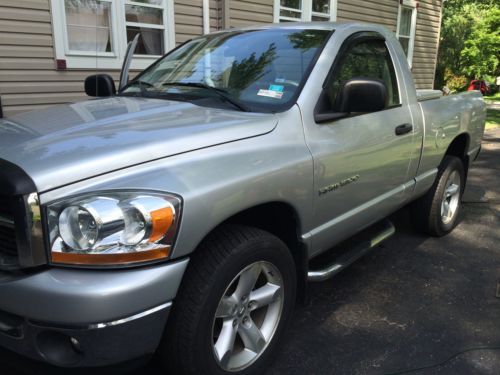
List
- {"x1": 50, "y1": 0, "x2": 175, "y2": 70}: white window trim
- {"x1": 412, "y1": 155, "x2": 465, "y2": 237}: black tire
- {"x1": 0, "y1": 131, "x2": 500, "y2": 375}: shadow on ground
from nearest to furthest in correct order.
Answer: {"x1": 0, "y1": 131, "x2": 500, "y2": 375}: shadow on ground, {"x1": 412, "y1": 155, "x2": 465, "y2": 237}: black tire, {"x1": 50, "y1": 0, "x2": 175, "y2": 70}: white window trim

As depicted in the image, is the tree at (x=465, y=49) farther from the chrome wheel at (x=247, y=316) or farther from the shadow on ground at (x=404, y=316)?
the chrome wheel at (x=247, y=316)

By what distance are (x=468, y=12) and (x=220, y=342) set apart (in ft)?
106

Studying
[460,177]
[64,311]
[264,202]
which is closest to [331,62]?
[264,202]

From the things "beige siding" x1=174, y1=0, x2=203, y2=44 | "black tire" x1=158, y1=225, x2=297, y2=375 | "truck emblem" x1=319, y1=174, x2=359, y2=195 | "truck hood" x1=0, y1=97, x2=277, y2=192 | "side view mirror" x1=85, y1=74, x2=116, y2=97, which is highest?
"beige siding" x1=174, y1=0, x2=203, y2=44

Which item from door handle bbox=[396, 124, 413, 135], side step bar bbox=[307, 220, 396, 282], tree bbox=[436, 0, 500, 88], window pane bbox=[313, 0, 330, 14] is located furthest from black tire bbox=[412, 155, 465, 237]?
tree bbox=[436, 0, 500, 88]

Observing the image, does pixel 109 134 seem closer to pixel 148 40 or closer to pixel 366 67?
pixel 366 67

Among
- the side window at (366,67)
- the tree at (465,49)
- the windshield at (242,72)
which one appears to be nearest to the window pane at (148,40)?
the windshield at (242,72)

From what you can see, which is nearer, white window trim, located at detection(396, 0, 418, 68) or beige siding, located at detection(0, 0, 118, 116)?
beige siding, located at detection(0, 0, 118, 116)

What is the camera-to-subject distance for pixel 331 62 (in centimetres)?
293

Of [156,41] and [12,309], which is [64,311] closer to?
[12,309]

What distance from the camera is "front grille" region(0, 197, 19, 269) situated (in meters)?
1.82

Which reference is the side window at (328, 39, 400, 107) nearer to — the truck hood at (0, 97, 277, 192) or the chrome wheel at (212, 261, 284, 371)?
the truck hood at (0, 97, 277, 192)

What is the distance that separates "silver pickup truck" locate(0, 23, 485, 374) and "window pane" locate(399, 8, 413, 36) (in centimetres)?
1120

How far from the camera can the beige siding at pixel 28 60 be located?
19.5ft
